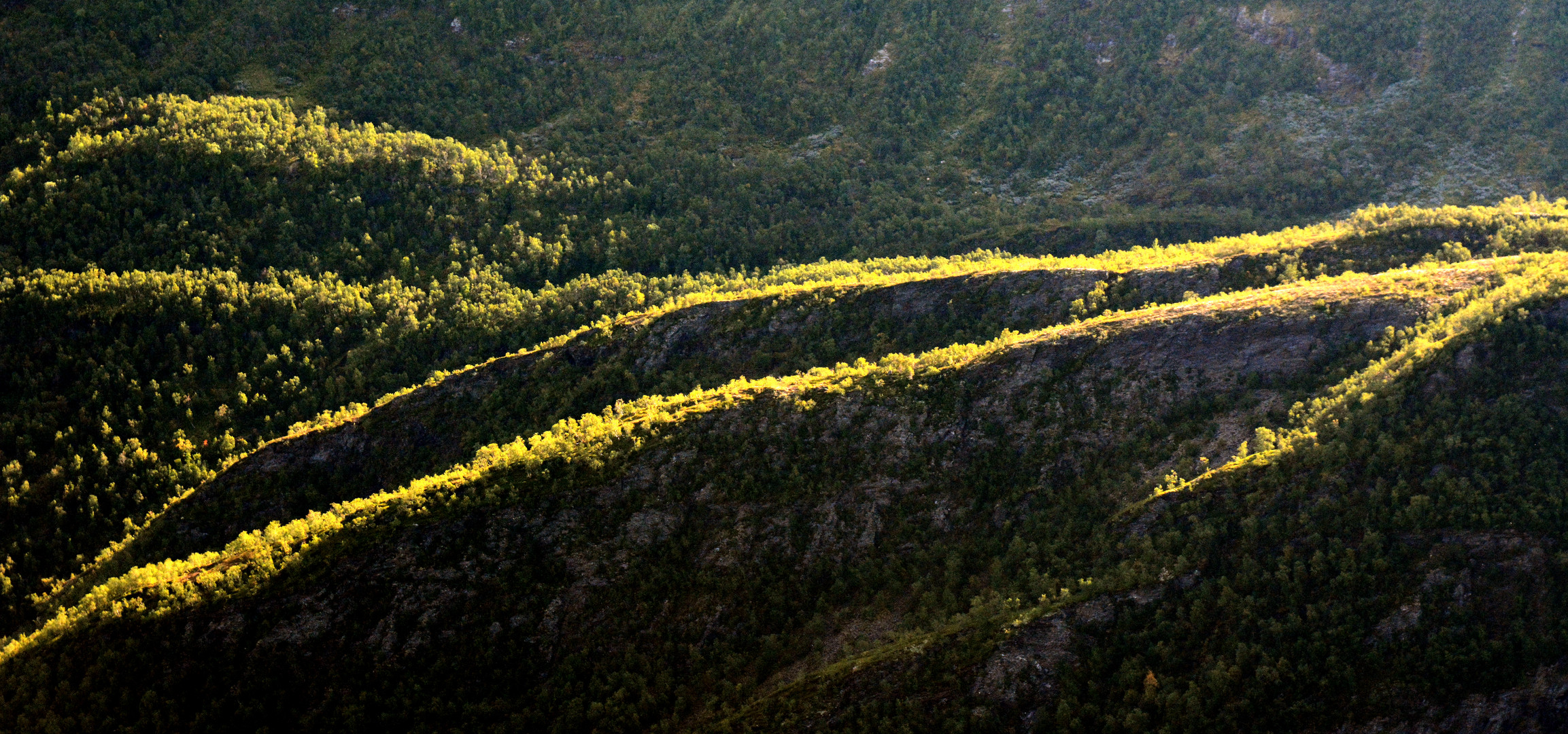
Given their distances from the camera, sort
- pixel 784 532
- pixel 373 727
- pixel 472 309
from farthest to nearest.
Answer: pixel 472 309 → pixel 784 532 → pixel 373 727

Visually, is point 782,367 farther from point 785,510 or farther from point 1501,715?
point 1501,715

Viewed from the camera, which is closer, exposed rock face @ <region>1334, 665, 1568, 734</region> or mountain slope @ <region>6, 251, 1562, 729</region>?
exposed rock face @ <region>1334, 665, 1568, 734</region>

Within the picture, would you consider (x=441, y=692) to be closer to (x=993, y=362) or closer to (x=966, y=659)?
(x=966, y=659)

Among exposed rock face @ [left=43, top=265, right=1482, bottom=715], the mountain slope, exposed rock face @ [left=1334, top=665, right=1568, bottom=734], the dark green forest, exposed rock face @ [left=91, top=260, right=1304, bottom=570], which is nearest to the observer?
exposed rock face @ [left=1334, top=665, right=1568, bottom=734]

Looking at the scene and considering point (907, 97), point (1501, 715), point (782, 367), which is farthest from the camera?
point (907, 97)

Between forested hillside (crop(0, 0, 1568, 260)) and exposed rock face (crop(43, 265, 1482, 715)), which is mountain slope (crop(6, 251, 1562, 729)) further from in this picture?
forested hillside (crop(0, 0, 1568, 260))

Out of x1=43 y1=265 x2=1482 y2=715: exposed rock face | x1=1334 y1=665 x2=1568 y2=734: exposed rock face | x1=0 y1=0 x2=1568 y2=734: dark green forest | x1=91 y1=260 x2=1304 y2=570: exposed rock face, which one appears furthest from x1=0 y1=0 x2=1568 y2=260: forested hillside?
x1=1334 y1=665 x2=1568 y2=734: exposed rock face

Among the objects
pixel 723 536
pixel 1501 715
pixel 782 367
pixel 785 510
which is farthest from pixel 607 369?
pixel 1501 715

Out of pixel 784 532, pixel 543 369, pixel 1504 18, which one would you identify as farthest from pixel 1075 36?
pixel 784 532
